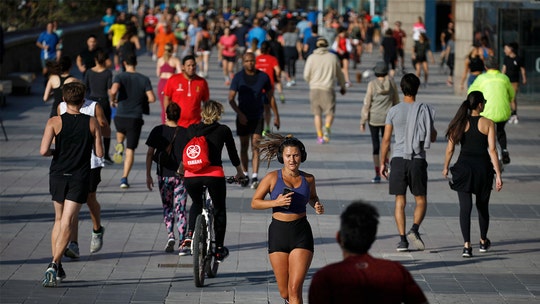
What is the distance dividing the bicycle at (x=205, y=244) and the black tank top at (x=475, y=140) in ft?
7.91

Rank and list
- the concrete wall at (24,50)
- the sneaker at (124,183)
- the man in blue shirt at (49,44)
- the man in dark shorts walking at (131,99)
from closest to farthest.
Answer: the sneaker at (124,183), the man in dark shorts walking at (131,99), the man in blue shirt at (49,44), the concrete wall at (24,50)

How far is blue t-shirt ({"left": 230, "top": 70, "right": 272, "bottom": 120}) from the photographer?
15711 millimetres

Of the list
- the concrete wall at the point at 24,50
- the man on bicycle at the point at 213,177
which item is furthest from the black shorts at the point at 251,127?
the concrete wall at the point at 24,50

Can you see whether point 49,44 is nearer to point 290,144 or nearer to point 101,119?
point 101,119

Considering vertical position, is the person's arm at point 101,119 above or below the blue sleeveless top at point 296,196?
above

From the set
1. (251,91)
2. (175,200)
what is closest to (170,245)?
(175,200)

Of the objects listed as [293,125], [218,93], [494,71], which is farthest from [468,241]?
[218,93]

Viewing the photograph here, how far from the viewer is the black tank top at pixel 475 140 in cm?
1173

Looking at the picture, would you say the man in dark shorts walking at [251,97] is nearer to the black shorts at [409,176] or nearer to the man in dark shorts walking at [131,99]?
the man in dark shorts walking at [131,99]

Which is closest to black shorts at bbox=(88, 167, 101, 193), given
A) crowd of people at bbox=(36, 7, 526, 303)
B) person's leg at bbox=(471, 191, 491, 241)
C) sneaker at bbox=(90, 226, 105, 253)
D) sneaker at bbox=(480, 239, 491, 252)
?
crowd of people at bbox=(36, 7, 526, 303)

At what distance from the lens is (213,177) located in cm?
1058

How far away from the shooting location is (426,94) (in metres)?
30.6

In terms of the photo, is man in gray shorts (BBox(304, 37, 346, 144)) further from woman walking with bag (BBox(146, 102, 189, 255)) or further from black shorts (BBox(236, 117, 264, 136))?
woman walking with bag (BBox(146, 102, 189, 255))

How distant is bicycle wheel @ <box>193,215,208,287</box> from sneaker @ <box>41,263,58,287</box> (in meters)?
1.13
